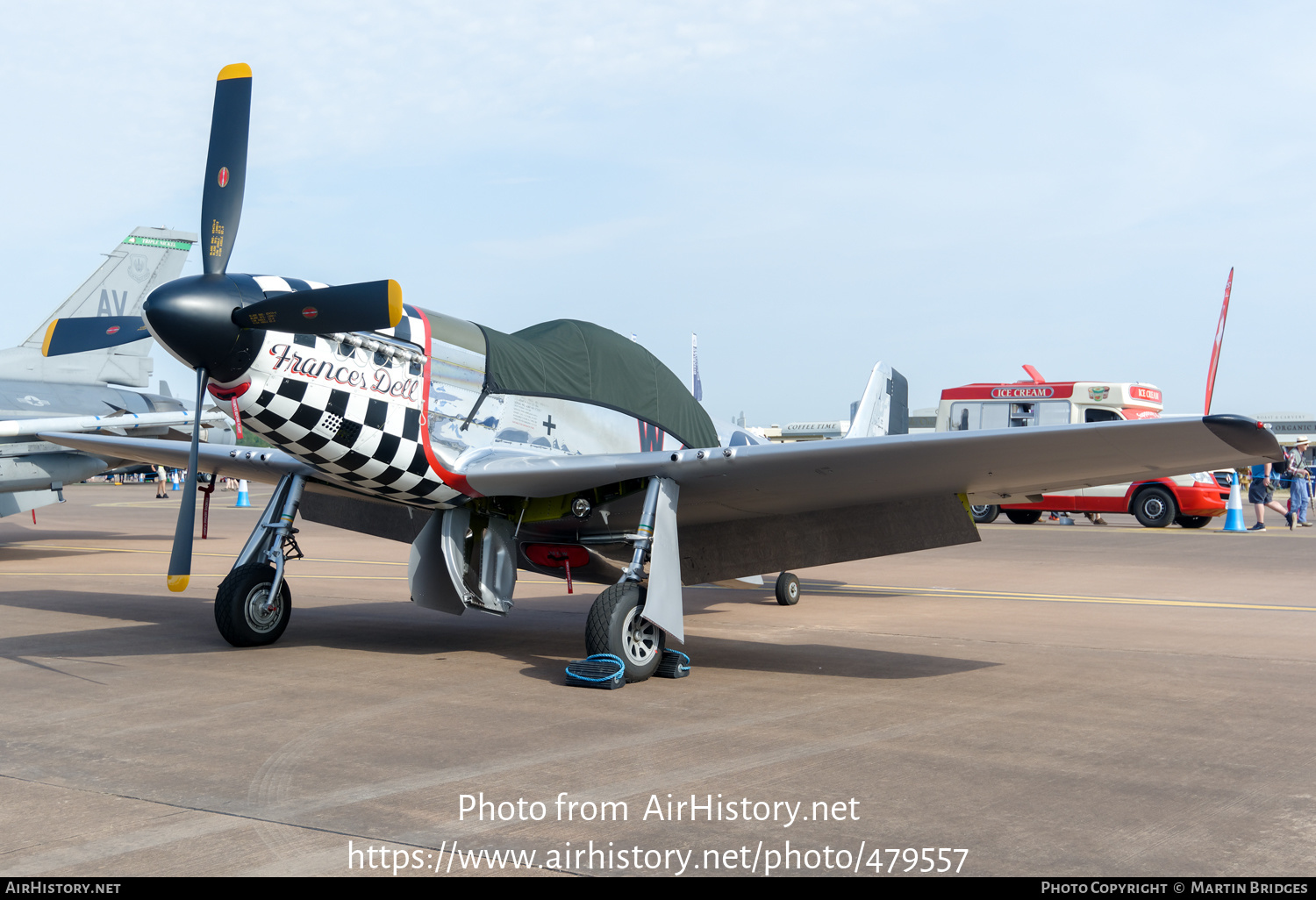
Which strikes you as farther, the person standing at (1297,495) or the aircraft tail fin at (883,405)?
the person standing at (1297,495)

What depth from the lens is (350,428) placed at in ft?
23.1

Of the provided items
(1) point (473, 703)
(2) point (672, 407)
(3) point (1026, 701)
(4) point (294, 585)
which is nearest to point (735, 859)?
(1) point (473, 703)

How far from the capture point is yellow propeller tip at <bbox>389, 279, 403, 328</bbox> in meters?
6.33

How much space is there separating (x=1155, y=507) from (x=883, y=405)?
1322 cm

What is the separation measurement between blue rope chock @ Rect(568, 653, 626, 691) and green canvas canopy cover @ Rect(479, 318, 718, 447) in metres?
2.28

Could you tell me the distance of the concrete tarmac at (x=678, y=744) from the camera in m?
3.61

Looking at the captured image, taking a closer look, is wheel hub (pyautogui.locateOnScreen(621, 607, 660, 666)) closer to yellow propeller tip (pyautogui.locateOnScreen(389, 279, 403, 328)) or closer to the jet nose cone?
yellow propeller tip (pyautogui.locateOnScreen(389, 279, 403, 328))

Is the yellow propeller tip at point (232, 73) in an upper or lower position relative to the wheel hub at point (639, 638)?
upper

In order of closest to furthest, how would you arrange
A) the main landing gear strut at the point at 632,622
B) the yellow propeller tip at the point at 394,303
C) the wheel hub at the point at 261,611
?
1. the yellow propeller tip at the point at 394,303
2. the main landing gear strut at the point at 632,622
3. the wheel hub at the point at 261,611

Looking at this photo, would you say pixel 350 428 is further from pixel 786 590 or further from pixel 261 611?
pixel 786 590

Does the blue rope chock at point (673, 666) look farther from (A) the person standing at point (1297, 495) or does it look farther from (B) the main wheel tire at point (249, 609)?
(A) the person standing at point (1297, 495)

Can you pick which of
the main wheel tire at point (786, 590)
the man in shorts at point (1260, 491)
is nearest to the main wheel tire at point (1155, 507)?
the man in shorts at point (1260, 491)

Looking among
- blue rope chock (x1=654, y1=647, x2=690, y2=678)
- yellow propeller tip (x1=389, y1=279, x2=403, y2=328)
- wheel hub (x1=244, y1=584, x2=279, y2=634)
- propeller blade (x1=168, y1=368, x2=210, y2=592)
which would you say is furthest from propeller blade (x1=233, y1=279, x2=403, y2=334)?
blue rope chock (x1=654, y1=647, x2=690, y2=678)

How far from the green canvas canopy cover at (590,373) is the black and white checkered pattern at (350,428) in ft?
2.63
